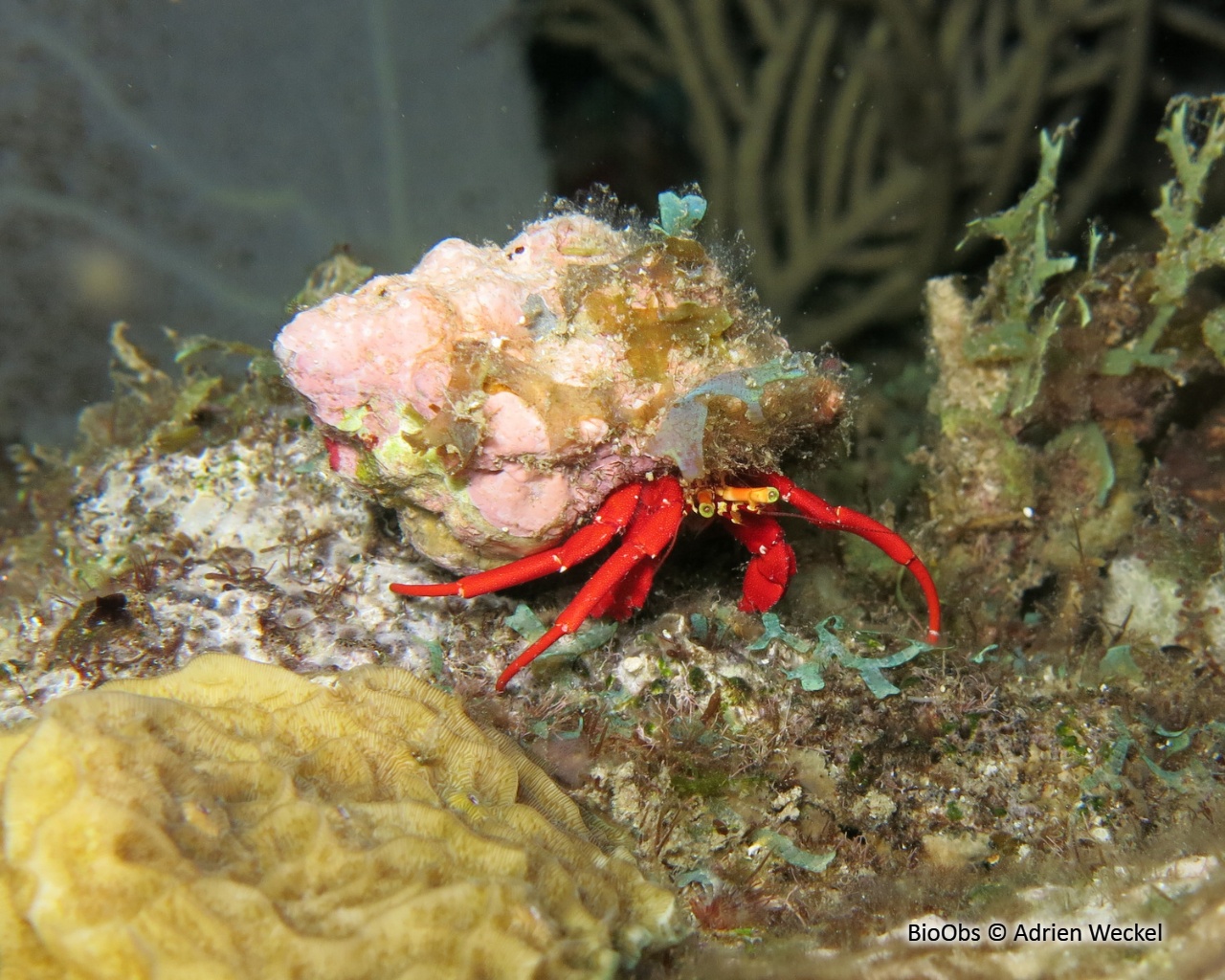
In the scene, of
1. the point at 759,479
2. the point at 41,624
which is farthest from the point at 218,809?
the point at 759,479

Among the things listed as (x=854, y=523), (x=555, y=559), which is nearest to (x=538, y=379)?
(x=555, y=559)

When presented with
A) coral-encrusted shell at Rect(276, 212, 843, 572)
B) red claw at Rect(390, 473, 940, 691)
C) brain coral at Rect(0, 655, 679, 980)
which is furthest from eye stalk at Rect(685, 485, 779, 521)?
brain coral at Rect(0, 655, 679, 980)

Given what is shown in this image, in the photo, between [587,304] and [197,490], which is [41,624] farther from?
[587,304]

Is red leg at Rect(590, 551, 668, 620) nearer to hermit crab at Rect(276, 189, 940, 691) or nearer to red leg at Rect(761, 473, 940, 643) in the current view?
hermit crab at Rect(276, 189, 940, 691)

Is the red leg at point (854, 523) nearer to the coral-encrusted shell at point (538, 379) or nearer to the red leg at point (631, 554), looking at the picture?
the coral-encrusted shell at point (538, 379)

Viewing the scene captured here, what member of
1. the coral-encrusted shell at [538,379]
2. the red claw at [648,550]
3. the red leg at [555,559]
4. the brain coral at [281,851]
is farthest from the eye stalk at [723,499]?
the brain coral at [281,851]

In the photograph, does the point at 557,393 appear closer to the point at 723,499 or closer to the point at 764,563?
the point at 723,499
